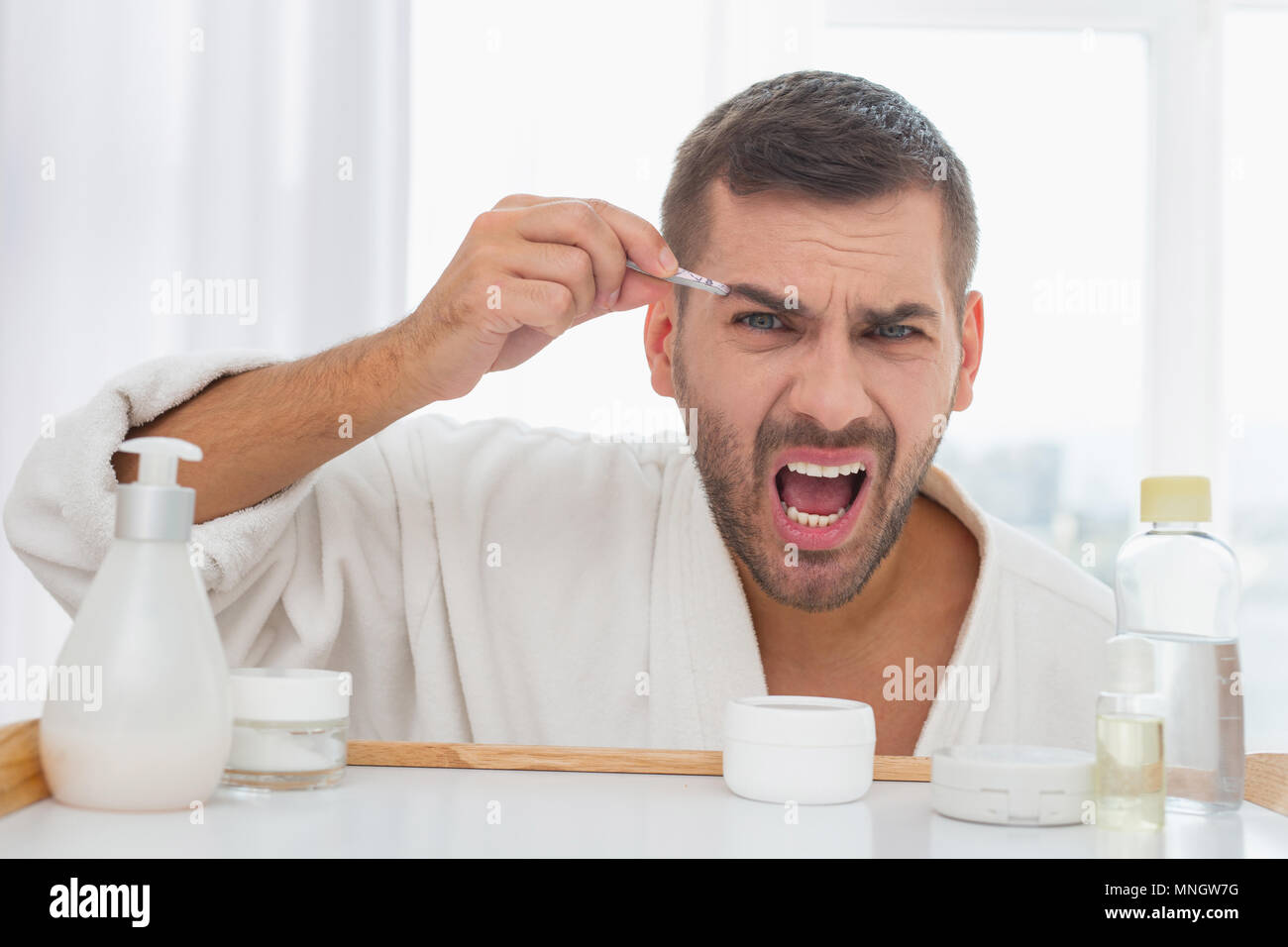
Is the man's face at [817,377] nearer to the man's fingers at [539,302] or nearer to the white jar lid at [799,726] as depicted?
the man's fingers at [539,302]

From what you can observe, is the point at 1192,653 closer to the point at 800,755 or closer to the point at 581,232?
the point at 800,755

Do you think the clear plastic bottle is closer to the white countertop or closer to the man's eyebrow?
the white countertop

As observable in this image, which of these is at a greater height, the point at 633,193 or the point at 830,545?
the point at 633,193

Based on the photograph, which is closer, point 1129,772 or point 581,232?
point 1129,772

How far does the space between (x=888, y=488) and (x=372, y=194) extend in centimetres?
117

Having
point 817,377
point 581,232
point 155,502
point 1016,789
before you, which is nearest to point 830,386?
point 817,377

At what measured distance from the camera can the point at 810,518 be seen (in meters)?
1.13

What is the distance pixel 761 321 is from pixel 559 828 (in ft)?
2.09
